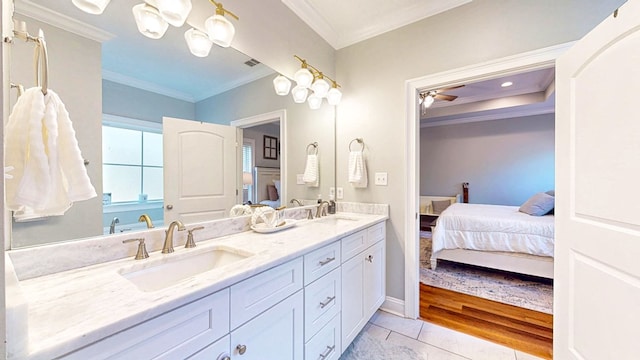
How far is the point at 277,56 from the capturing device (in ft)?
6.17

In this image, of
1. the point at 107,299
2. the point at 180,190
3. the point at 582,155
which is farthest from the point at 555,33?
the point at 107,299

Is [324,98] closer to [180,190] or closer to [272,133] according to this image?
[272,133]

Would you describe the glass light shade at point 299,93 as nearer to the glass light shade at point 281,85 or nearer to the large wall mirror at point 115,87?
the glass light shade at point 281,85

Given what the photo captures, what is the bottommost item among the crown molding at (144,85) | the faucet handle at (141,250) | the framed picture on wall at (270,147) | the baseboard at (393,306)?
the baseboard at (393,306)

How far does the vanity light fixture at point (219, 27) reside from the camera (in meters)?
1.32

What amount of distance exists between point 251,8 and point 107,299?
71.1 inches

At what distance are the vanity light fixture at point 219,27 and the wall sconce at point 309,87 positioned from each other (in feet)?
1.79

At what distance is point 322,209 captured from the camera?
2248 mm

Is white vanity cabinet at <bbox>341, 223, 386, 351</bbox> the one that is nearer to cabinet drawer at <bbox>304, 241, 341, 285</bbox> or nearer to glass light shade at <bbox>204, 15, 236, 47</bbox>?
cabinet drawer at <bbox>304, 241, 341, 285</bbox>

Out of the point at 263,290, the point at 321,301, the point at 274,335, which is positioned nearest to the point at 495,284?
the point at 321,301

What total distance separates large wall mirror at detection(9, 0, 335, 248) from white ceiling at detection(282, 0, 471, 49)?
0.77 m

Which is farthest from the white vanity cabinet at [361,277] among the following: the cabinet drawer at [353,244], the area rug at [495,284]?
the area rug at [495,284]

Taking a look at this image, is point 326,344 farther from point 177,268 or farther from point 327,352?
point 177,268

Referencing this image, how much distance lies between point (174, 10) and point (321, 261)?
145 cm
